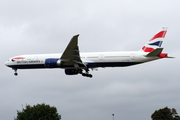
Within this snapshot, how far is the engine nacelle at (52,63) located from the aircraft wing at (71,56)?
0.75 metres

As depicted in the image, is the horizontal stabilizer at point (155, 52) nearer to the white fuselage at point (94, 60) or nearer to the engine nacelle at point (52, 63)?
the white fuselage at point (94, 60)

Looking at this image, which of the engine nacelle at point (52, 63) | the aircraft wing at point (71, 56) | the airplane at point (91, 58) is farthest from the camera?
the engine nacelle at point (52, 63)

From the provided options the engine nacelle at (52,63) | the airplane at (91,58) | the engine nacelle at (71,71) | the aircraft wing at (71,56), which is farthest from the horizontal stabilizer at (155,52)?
the engine nacelle at (52,63)

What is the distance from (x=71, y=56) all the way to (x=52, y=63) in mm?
3269

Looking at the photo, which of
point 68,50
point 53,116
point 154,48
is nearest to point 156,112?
point 53,116

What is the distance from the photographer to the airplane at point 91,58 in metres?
59.8

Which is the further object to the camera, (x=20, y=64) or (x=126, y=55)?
(x=20, y=64)

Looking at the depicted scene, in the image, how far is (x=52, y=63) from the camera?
6169cm

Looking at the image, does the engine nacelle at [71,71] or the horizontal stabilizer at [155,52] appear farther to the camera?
the engine nacelle at [71,71]

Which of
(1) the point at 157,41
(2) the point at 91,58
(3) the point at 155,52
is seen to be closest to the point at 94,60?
(2) the point at 91,58

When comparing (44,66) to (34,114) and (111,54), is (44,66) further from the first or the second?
(34,114)

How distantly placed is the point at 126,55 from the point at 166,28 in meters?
8.08

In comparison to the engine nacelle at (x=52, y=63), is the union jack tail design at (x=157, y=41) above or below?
above

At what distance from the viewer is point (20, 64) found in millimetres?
65750
